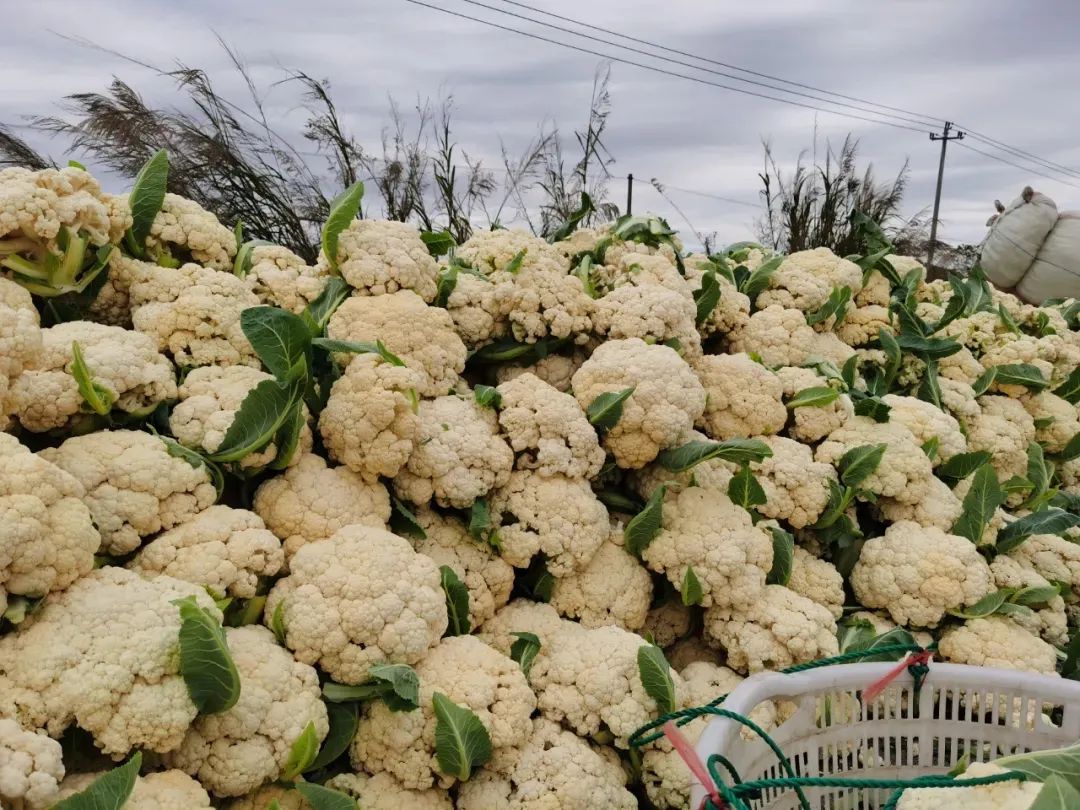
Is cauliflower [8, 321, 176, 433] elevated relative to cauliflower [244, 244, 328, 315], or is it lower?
lower

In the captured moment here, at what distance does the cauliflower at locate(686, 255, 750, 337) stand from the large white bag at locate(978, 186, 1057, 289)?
174 inches

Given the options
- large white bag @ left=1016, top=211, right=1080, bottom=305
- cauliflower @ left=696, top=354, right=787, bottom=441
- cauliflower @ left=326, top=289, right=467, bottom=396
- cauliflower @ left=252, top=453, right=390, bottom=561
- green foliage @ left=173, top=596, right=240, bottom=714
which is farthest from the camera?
large white bag @ left=1016, top=211, right=1080, bottom=305

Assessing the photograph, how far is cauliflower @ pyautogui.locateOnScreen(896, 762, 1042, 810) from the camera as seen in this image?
1.28 metres

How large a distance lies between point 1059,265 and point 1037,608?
453 centimetres

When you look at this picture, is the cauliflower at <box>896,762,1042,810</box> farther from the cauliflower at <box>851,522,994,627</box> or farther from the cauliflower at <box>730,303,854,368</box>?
the cauliflower at <box>730,303,854,368</box>

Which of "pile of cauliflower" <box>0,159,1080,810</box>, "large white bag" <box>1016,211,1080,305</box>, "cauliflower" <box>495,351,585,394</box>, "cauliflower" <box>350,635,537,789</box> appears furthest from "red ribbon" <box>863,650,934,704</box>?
"large white bag" <box>1016,211,1080,305</box>

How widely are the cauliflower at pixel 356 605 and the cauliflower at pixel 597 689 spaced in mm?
321

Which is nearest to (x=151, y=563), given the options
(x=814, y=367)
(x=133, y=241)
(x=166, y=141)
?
(x=133, y=241)

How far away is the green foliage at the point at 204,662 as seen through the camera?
140 centimetres

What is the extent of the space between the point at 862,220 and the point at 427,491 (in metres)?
2.61

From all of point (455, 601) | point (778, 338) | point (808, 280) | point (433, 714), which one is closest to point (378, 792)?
point (433, 714)

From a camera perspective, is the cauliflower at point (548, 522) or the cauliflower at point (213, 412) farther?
the cauliflower at point (548, 522)

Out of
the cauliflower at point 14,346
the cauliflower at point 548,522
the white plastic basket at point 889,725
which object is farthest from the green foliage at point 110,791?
the white plastic basket at point 889,725

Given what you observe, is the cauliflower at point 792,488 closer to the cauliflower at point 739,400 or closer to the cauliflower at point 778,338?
the cauliflower at point 739,400
